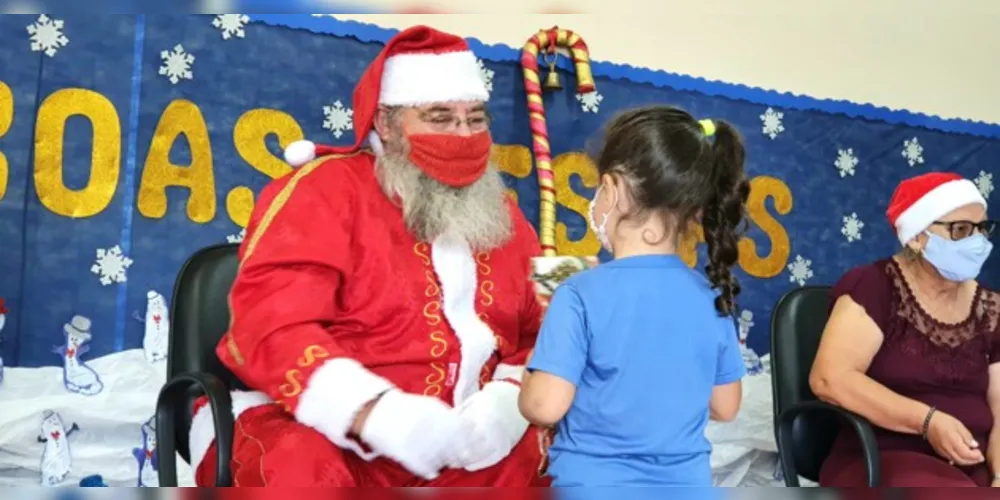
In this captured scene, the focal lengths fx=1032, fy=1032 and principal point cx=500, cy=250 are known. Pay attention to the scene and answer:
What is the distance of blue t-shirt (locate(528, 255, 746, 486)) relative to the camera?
1.69 metres

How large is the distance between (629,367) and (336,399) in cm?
55

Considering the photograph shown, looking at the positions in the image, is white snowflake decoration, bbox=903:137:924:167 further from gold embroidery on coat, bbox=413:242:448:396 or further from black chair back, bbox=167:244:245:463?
black chair back, bbox=167:244:245:463

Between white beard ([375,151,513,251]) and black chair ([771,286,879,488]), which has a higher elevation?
white beard ([375,151,513,251])

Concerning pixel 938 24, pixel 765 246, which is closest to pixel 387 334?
pixel 765 246

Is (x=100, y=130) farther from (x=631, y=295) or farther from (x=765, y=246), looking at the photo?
(x=765, y=246)

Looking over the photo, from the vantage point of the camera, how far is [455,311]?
86.4 inches

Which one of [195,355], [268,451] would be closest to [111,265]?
[195,355]

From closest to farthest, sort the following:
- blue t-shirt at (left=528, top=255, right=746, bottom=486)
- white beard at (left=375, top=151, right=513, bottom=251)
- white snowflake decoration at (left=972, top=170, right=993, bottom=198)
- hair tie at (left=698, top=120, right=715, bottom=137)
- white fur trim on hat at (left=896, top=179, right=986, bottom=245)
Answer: blue t-shirt at (left=528, top=255, right=746, bottom=486), hair tie at (left=698, top=120, right=715, bottom=137), white beard at (left=375, top=151, right=513, bottom=251), white fur trim on hat at (left=896, top=179, right=986, bottom=245), white snowflake decoration at (left=972, top=170, right=993, bottom=198)

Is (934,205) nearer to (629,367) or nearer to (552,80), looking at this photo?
(552,80)

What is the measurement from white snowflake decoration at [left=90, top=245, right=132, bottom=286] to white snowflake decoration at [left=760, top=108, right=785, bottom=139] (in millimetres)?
2216

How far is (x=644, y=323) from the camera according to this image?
5.59 ft

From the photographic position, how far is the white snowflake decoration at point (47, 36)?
2818mm

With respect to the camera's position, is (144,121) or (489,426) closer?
(489,426)

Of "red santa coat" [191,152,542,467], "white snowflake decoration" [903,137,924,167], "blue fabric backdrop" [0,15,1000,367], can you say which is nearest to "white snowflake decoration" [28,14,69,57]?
"blue fabric backdrop" [0,15,1000,367]
